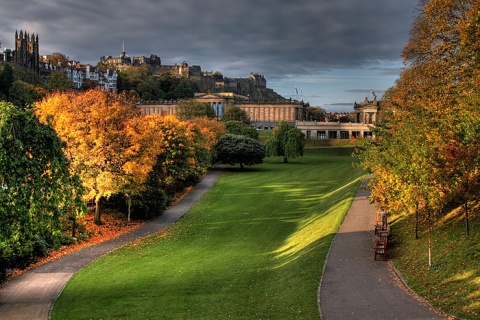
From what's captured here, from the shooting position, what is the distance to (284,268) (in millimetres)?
23688

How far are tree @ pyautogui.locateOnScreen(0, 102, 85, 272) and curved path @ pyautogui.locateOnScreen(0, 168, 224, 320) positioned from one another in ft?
8.95

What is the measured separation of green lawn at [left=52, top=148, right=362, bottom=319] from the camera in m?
18.4

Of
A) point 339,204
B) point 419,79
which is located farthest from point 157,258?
point 419,79

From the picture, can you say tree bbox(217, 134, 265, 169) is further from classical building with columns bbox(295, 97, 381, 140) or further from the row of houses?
the row of houses

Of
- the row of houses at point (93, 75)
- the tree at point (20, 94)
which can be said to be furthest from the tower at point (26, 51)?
the tree at point (20, 94)

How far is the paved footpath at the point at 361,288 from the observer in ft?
50.5

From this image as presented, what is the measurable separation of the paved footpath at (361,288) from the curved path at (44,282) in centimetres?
1082

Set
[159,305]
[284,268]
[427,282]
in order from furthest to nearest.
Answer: [284,268] → [159,305] → [427,282]

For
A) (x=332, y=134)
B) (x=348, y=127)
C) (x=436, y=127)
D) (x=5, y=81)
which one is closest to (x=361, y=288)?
(x=436, y=127)

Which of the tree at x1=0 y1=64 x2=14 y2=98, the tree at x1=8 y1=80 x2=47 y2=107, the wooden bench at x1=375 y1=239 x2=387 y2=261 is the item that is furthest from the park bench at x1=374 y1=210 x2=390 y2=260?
the tree at x1=0 y1=64 x2=14 y2=98

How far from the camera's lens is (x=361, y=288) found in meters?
18.0

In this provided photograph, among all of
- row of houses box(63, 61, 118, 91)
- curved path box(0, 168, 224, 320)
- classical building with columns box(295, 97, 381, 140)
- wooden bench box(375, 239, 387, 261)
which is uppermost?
row of houses box(63, 61, 118, 91)

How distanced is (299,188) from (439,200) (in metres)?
35.2

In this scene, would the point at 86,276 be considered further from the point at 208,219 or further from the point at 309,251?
the point at 208,219
